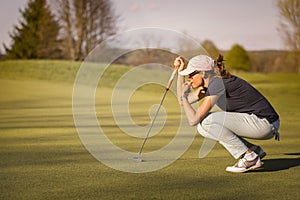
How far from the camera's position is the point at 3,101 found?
37.5 ft

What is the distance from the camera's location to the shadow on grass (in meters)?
3.69

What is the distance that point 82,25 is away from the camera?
111 feet

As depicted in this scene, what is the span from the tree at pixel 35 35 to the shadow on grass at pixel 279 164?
106 feet

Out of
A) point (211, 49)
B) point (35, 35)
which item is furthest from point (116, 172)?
point (35, 35)

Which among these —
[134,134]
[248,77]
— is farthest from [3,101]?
[248,77]

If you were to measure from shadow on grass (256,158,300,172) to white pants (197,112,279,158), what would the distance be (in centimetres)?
31

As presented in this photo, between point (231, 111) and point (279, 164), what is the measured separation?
760 millimetres

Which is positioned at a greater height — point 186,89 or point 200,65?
point 200,65

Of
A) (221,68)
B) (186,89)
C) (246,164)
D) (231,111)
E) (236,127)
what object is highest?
(221,68)

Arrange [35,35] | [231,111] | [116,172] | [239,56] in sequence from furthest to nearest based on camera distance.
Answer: [35,35] → [239,56] → [231,111] → [116,172]

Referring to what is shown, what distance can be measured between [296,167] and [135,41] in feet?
7.57

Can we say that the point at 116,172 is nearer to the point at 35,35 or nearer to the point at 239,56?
the point at 239,56

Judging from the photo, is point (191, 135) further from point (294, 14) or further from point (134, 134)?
point (294, 14)

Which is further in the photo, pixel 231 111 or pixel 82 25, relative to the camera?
pixel 82 25
